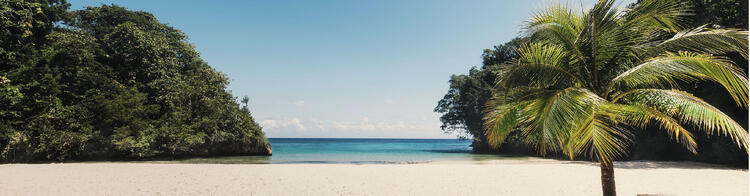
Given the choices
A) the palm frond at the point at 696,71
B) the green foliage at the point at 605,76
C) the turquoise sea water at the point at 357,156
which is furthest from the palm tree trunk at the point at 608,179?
the turquoise sea water at the point at 357,156

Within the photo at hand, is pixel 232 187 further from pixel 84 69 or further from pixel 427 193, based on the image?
pixel 84 69

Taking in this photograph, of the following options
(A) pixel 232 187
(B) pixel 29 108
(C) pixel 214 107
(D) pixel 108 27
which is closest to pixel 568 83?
(A) pixel 232 187

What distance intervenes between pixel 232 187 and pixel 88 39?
1987 centimetres

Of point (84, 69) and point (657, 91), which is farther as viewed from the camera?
point (84, 69)

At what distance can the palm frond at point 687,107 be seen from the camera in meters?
4.29

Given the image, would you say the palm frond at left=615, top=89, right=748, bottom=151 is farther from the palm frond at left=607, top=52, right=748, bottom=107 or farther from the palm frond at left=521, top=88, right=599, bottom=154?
the palm frond at left=521, top=88, right=599, bottom=154

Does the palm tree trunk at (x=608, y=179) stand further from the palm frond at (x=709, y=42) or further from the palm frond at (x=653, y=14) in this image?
the palm frond at (x=653, y=14)

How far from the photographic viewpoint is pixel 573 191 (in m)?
8.44

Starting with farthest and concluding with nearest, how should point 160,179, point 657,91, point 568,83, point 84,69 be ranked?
1. point 84,69
2. point 160,179
3. point 568,83
4. point 657,91

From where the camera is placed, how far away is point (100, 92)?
2002 cm

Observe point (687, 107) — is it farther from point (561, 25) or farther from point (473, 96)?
point (473, 96)

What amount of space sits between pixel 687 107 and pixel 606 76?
1.22m

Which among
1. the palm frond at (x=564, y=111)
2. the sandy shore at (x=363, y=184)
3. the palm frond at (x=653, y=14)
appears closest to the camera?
the palm frond at (x=564, y=111)

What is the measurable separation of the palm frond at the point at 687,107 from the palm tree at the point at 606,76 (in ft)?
0.05
